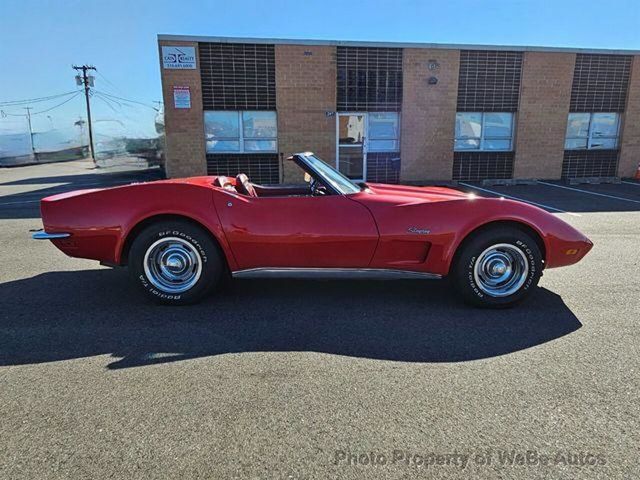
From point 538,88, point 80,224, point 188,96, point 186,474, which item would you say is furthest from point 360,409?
point 538,88

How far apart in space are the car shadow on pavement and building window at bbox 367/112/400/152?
35.6 ft

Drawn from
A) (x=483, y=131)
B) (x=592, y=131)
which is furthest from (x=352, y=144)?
(x=592, y=131)

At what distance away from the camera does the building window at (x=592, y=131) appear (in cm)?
1567

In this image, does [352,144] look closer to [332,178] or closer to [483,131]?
[483,131]

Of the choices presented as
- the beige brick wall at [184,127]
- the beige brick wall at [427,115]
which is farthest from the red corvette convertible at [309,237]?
the beige brick wall at [427,115]

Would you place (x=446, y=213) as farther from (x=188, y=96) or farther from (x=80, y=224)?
(x=188, y=96)

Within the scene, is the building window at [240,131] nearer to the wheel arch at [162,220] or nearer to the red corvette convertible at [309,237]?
the red corvette convertible at [309,237]

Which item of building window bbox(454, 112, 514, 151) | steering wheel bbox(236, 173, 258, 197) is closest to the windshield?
steering wheel bbox(236, 173, 258, 197)

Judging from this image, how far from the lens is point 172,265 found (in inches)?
152

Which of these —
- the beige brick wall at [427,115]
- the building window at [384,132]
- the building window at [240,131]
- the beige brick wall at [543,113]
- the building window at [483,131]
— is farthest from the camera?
the building window at [483,131]

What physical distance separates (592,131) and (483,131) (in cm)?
414

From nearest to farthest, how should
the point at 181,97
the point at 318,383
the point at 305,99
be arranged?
1. the point at 318,383
2. the point at 181,97
3. the point at 305,99

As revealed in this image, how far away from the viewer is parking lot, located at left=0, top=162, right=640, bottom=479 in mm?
2020

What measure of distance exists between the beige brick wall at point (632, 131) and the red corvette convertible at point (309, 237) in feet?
50.2
